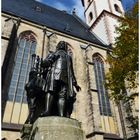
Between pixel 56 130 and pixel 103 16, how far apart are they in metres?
21.8

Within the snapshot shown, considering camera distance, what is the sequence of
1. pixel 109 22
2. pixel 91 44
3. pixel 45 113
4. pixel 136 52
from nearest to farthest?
pixel 45 113 → pixel 136 52 → pixel 91 44 → pixel 109 22

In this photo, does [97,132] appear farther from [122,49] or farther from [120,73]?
[122,49]

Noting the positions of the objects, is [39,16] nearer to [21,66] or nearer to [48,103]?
[21,66]

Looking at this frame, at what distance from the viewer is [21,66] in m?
13.9

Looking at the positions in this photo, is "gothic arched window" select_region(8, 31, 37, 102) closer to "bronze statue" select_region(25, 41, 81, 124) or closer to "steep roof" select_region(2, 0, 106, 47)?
"steep roof" select_region(2, 0, 106, 47)

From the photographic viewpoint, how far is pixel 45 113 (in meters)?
3.57

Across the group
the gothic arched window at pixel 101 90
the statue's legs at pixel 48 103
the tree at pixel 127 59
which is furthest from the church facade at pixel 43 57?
the statue's legs at pixel 48 103

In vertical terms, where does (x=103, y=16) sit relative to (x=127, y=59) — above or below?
above

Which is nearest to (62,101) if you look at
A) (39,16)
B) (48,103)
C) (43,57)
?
(48,103)

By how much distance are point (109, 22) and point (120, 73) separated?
1438cm

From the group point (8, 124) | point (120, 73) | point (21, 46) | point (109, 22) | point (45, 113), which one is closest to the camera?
point (45, 113)

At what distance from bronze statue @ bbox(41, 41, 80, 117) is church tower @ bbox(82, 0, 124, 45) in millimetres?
17551

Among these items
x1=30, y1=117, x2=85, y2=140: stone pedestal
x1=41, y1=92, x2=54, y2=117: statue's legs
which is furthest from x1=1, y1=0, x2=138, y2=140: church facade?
x1=30, y1=117, x2=85, y2=140: stone pedestal

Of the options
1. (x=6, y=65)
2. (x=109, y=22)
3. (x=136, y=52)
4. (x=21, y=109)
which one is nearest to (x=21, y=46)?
(x=6, y=65)
